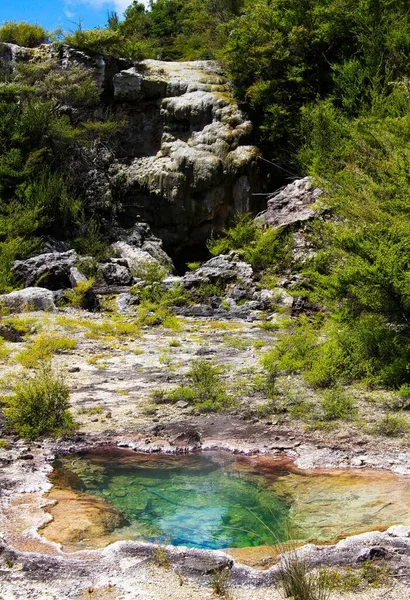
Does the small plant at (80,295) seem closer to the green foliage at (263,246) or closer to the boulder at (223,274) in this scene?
the boulder at (223,274)

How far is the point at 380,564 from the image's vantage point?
3779mm

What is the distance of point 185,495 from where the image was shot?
528 centimetres

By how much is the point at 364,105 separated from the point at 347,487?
16.7 metres

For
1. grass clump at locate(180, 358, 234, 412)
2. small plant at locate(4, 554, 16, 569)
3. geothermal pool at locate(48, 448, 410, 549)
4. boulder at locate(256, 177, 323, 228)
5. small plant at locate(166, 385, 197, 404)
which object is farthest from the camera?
boulder at locate(256, 177, 323, 228)

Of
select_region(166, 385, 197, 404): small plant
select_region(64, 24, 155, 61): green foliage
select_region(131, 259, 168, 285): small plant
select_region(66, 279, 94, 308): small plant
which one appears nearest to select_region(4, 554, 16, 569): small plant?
select_region(166, 385, 197, 404): small plant

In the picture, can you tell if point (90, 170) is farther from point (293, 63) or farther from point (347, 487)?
point (347, 487)

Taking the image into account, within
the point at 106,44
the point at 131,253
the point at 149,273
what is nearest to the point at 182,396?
the point at 149,273

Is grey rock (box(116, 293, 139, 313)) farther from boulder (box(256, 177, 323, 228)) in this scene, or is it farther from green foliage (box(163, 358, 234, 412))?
green foliage (box(163, 358, 234, 412))

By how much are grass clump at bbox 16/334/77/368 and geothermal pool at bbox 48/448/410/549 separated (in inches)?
150

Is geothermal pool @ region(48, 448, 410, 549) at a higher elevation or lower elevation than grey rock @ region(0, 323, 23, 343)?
lower

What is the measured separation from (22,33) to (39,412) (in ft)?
78.4

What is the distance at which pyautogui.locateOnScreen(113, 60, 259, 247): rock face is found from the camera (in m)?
22.2

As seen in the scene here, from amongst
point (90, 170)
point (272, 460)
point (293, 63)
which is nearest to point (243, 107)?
point (293, 63)

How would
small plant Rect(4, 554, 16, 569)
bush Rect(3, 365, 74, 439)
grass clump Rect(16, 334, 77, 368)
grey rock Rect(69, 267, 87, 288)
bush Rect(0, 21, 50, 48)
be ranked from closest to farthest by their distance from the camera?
small plant Rect(4, 554, 16, 569)
bush Rect(3, 365, 74, 439)
grass clump Rect(16, 334, 77, 368)
grey rock Rect(69, 267, 87, 288)
bush Rect(0, 21, 50, 48)
